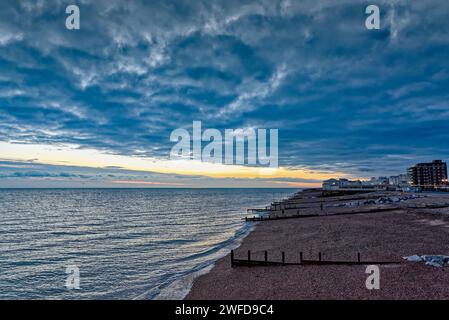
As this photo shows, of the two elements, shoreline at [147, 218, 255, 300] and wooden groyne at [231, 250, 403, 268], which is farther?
wooden groyne at [231, 250, 403, 268]

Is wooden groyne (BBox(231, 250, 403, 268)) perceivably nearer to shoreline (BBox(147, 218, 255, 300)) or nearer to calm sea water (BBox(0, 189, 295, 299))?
shoreline (BBox(147, 218, 255, 300))

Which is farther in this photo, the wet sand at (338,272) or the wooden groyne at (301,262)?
the wooden groyne at (301,262)

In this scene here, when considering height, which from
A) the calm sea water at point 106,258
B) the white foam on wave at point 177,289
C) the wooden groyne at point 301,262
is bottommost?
the calm sea water at point 106,258

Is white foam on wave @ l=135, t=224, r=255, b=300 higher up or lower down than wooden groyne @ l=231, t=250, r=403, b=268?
lower down

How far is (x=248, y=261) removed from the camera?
76.6ft

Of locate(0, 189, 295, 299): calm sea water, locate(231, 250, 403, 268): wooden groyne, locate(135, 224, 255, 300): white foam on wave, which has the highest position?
locate(231, 250, 403, 268): wooden groyne

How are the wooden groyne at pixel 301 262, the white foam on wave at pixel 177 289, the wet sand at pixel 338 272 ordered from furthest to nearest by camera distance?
the wooden groyne at pixel 301 262 < the white foam on wave at pixel 177 289 < the wet sand at pixel 338 272

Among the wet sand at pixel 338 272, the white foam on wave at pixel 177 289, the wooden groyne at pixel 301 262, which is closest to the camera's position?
the wet sand at pixel 338 272

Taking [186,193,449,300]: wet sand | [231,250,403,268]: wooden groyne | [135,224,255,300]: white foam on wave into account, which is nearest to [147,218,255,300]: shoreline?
[135,224,255,300]: white foam on wave

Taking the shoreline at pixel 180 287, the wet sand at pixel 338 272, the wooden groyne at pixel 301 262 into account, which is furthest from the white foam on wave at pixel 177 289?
the wooden groyne at pixel 301 262

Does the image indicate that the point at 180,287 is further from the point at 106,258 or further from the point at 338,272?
the point at 106,258

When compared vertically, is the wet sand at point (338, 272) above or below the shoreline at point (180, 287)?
above

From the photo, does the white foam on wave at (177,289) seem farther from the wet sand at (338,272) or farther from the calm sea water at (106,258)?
the wet sand at (338,272)
